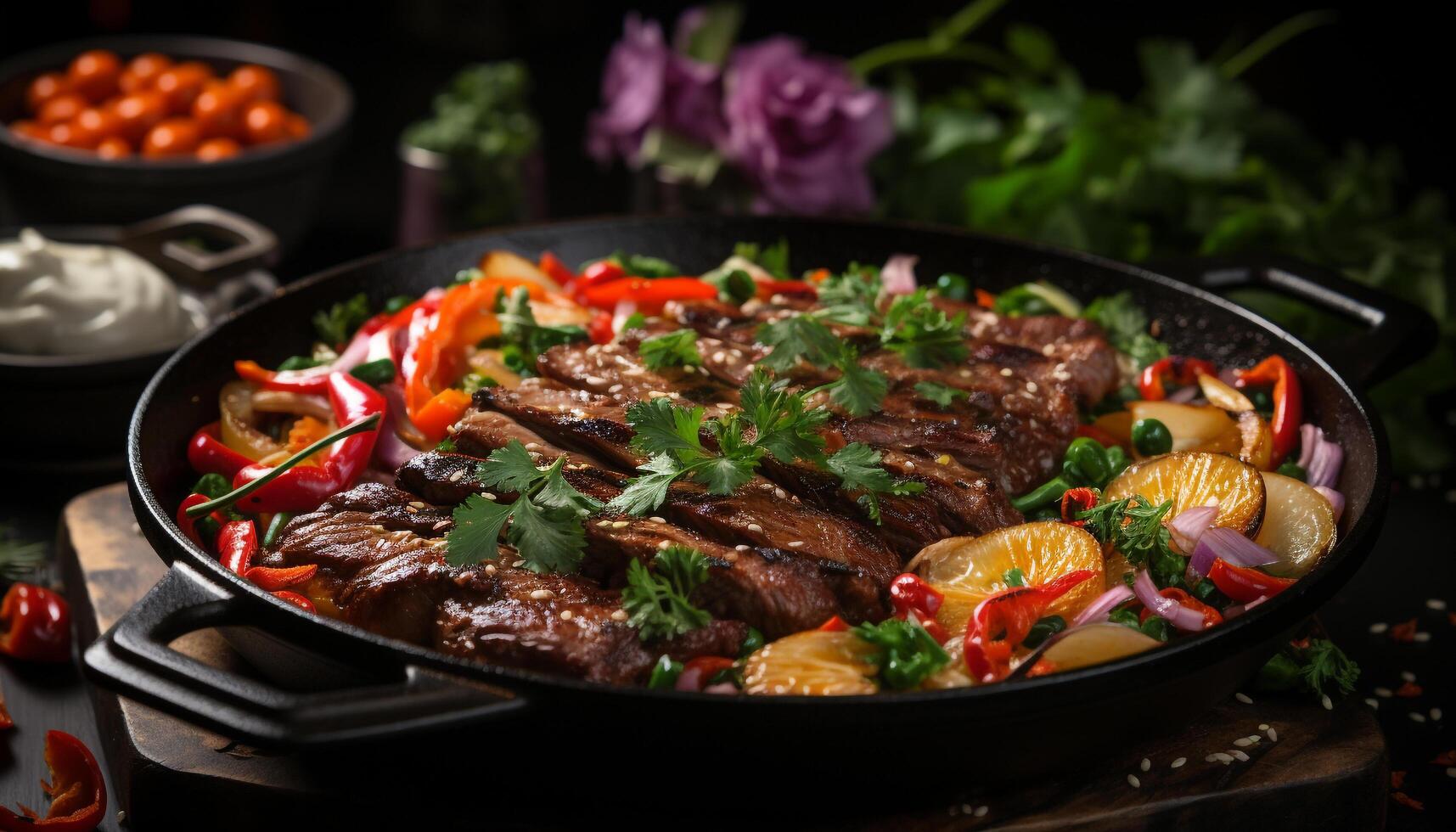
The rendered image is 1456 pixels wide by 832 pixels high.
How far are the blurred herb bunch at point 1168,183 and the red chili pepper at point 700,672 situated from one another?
3736 mm

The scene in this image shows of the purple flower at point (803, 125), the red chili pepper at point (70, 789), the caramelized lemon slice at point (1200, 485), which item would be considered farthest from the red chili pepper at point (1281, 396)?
the red chili pepper at point (70, 789)

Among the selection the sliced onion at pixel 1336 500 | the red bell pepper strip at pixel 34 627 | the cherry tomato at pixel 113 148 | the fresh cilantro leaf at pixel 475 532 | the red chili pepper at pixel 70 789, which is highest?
the sliced onion at pixel 1336 500

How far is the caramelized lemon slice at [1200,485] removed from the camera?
373 cm

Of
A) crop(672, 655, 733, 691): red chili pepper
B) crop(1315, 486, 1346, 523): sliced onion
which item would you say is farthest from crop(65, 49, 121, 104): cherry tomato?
crop(1315, 486, 1346, 523): sliced onion

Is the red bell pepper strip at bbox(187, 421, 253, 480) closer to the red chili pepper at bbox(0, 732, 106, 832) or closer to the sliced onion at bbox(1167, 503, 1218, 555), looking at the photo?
the red chili pepper at bbox(0, 732, 106, 832)

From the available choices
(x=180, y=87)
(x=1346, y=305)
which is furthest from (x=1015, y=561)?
(x=180, y=87)

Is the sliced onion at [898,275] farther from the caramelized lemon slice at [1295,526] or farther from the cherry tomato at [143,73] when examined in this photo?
the cherry tomato at [143,73]

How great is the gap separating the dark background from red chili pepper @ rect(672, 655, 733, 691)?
195 inches

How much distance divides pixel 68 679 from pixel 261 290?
2289 mm

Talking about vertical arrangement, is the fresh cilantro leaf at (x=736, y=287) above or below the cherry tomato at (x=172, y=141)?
above

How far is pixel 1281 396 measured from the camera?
4457mm

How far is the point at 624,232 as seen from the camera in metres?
5.51

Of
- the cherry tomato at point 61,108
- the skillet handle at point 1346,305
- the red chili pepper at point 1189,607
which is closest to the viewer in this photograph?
the red chili pepper at point 1189,607

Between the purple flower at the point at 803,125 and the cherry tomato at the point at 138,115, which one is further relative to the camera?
the cherry tomato at the point at 138,115
